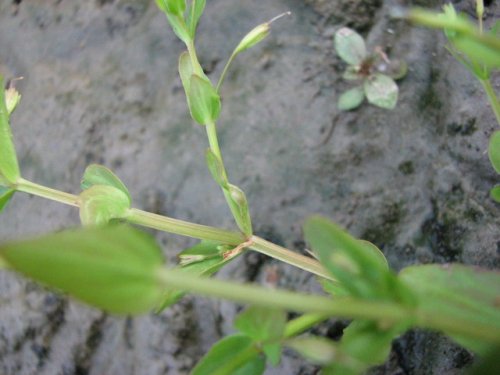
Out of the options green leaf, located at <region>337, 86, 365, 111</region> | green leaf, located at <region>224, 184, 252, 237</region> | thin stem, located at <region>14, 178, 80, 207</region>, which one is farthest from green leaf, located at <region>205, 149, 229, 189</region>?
green leaf, located at <region>337, 86, 365, 111</region>

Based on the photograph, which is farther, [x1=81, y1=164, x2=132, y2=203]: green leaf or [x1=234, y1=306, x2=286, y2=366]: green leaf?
[x1=81, y1=164, x2=132, y2=203]: green leaf

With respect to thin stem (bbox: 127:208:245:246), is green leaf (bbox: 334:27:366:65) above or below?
below

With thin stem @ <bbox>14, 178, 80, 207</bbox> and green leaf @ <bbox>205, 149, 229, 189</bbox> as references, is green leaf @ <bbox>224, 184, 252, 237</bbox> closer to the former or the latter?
green leaf @ <bbox>205, 149, 229, 189</bbox>

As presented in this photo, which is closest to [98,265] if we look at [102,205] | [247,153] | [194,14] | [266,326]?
[266,326]

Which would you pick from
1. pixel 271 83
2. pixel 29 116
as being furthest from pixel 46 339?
pixel 271 83

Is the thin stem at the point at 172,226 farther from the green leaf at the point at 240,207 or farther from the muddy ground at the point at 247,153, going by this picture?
the muddy ground at the point at 247,153

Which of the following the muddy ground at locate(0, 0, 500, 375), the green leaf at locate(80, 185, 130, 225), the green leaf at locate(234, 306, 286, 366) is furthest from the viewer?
the muddy ground at locate(0, 0, 500, 375)
